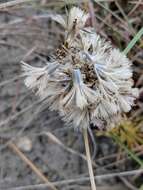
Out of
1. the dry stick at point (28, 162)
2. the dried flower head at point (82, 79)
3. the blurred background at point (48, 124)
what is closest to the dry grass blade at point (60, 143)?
the blurred background at point (48, 124)

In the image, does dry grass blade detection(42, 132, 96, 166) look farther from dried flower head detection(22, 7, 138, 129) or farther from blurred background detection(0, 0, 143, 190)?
dried flower head detection(22, 7, 138, 129)

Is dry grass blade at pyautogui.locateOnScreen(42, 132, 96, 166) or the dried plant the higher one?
the dried plant

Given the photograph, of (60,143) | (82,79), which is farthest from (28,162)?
(82,79)

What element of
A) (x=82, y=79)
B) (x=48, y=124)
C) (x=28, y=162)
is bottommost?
(x=28, y=162)

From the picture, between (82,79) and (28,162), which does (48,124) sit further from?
(82,79)

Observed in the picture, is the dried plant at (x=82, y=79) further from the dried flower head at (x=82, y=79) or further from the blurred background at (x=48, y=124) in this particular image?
the blurred background at (x=48, y=124)

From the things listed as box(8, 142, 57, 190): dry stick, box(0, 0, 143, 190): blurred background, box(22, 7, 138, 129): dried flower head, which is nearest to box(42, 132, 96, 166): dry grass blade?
box(0, 0, 143, 190): blurred background

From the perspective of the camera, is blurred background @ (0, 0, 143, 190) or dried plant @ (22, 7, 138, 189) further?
blurred background @ (0, 0, 143, 190)

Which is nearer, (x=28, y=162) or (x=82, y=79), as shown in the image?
(x=82, y=79)

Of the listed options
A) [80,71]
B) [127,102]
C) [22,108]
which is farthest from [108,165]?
[80,71]
